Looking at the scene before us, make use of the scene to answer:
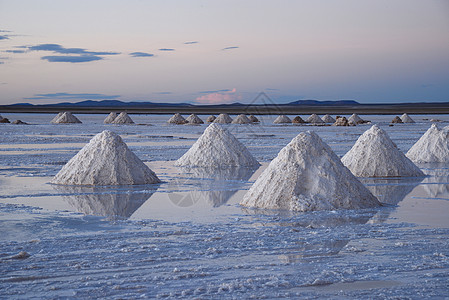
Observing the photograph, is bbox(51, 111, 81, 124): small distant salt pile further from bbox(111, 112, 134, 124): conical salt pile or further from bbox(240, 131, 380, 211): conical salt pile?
bbox(240, 131, 380, 211): conical salt pile

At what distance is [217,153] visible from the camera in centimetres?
1596

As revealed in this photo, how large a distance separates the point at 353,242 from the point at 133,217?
9.98ft

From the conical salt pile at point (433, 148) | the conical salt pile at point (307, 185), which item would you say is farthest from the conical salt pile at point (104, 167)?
the conical salt pile at point (433, 148)

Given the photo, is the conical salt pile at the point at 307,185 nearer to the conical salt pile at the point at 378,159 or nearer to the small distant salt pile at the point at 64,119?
the conical salt pile at the point at 378,159

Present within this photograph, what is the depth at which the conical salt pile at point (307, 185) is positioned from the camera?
358 inches

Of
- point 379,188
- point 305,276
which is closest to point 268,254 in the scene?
point 305,276

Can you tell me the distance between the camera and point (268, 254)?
6277mm

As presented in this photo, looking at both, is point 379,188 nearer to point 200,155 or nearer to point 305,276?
point 200,155

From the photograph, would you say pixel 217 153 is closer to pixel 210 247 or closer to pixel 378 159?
pixel 378 159

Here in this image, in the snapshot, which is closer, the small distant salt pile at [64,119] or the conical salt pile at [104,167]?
the conical salt pile at [104,167]

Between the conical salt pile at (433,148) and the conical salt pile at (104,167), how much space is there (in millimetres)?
8629

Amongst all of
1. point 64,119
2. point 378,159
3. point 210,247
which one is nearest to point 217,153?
point 378,159

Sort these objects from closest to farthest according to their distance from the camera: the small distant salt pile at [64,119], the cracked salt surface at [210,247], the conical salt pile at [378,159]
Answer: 1. the cracked salt surface at [210,247]
2. the conical salt pile at [378,159]
3. the small distant salt pile at [64,119]

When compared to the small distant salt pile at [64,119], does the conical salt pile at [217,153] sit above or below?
above
